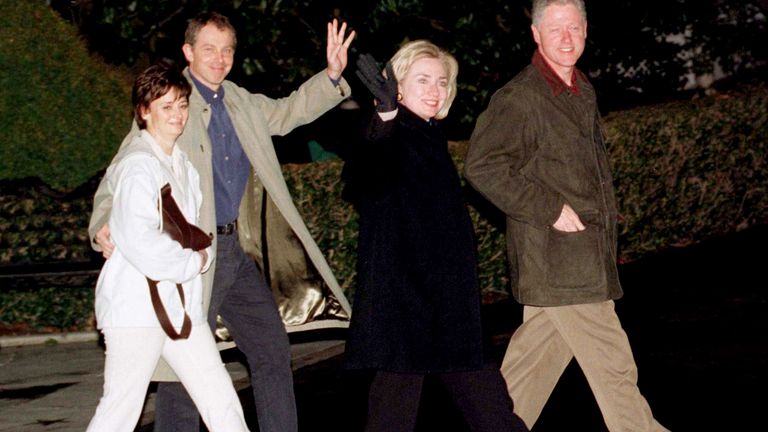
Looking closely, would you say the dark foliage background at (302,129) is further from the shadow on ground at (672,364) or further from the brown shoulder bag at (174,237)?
the brown shoulder bag at (174,237)

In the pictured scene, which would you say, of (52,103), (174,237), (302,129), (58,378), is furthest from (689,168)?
(174,237)

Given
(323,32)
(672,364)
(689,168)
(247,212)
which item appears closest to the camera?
(247,212)

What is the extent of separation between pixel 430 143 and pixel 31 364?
5289mm

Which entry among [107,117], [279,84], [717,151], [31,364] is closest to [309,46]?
[279,84]

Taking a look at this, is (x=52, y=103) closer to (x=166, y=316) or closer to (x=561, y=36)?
(x=561, y=36)

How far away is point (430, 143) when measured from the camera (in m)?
5.74

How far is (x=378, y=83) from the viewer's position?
548cm

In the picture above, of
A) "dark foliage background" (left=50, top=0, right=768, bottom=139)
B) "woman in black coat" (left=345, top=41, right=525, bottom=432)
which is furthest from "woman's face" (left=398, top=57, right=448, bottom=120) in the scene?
"dark foliage background" (left=50, top=0, right=768, bottom=139)

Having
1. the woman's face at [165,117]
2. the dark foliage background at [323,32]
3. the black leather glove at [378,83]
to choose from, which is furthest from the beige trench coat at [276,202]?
the dark foliage background at [323,32]

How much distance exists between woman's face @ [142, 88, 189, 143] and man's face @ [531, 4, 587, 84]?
1604mm

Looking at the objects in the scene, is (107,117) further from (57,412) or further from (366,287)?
(366,287)

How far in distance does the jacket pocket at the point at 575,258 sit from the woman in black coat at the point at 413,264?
646 millimetres

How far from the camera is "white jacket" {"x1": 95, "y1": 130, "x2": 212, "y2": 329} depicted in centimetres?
550

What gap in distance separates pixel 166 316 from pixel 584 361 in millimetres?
1813
